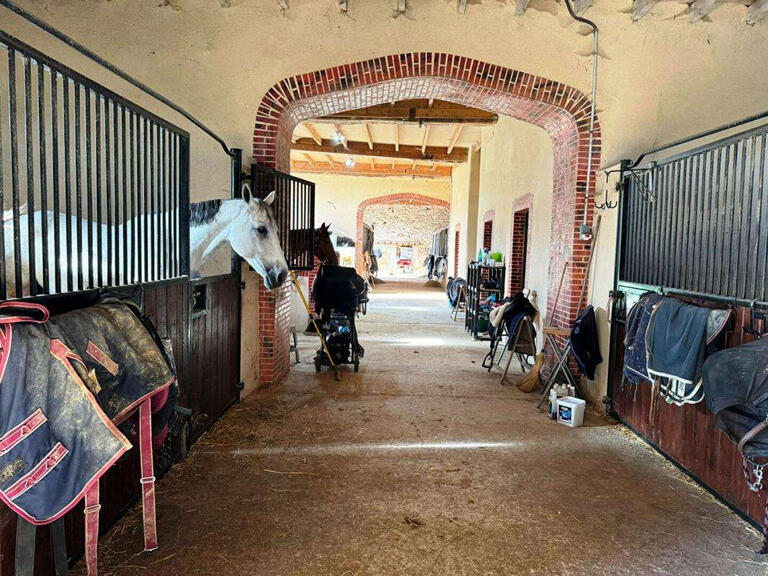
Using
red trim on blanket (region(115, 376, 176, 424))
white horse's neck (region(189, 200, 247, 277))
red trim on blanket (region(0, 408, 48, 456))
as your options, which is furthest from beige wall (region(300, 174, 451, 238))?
red trim on blanket (region(0, 408, 48, 456))

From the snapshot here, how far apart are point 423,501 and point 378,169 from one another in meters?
12.3

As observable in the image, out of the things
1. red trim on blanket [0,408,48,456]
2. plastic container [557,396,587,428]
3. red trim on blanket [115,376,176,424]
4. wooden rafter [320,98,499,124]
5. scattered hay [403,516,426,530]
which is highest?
wooden rafter [320,98,499,124]

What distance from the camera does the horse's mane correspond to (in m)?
3.06

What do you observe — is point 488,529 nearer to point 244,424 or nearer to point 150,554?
point 150,554

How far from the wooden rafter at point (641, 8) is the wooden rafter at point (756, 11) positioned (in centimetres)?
88

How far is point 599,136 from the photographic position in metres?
4.30

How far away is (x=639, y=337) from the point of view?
312 cm

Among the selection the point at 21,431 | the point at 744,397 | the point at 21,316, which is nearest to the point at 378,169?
the point at 744,397

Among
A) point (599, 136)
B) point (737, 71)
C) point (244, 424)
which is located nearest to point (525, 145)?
point (599, 136)

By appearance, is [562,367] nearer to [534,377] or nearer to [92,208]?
[534,377]

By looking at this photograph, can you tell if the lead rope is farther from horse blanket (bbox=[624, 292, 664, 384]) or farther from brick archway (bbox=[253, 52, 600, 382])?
brick archway (bbox=[253, 52, 600, 382])

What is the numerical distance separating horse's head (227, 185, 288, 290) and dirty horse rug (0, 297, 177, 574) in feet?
5.00

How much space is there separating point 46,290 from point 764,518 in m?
3.26

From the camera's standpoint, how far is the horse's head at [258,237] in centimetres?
316
